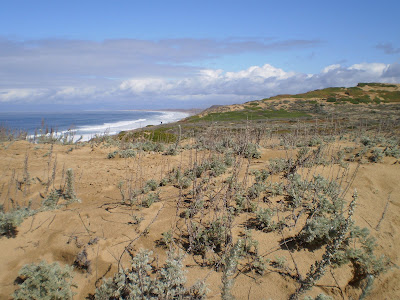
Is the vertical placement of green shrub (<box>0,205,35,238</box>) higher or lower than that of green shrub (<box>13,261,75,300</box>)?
higher

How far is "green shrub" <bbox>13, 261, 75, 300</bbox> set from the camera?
285cm

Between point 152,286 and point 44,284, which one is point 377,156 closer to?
point 152,286

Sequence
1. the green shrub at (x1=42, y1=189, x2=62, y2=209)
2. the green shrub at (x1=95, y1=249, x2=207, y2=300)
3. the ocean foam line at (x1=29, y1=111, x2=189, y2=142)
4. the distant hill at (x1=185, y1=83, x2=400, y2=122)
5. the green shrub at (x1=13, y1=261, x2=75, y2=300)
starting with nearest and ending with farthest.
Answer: the green shrub at (x1=95, y1=249, x2=207, y2=300) → the green shrub at (x1=13, y1=261, x2=75, y2=300) → the green shrub at (x1=42, y1=189, x2=62, y2=209) → the ocean foam line at (x1=29, y1=111, x2=189, y2=142) → the distant hill at (x1=185, y1=83, x2=400, y2=122)

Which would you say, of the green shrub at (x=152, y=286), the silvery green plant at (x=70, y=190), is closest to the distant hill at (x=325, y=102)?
the silvery green plant at (x=70, y=190)

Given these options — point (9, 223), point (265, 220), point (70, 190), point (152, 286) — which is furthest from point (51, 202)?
point (265, 220)

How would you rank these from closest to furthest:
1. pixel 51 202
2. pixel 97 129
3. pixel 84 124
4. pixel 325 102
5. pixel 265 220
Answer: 1. pixel 265 220
2. pixel 51 202
3. pixel 325 102
4. pixel 97 129
5. pixel 84 124

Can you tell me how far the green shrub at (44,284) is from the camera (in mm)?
2850

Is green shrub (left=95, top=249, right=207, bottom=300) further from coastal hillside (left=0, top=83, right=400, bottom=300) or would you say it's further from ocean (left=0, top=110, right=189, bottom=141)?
ocean (left=0, top=110, right=189, bottom=141)

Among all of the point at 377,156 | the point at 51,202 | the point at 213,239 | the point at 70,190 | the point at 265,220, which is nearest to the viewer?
the point at 213,239

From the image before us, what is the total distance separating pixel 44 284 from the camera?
2.88 meters

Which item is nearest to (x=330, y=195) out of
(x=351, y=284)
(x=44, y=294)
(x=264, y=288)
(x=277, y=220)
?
(x=277, y=220)

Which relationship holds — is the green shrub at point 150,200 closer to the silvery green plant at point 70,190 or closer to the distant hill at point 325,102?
the silvery green plant at point 70,190

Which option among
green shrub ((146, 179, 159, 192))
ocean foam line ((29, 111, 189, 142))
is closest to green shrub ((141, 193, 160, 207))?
green shrub ((146, 179, 159, 192))

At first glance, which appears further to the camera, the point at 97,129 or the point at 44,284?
the point at 97,129
